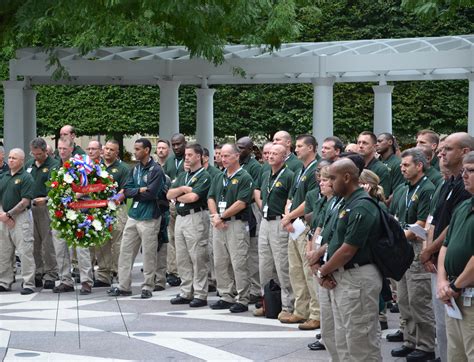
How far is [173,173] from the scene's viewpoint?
50.6ft

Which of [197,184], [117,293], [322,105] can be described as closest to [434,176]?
[197,184]

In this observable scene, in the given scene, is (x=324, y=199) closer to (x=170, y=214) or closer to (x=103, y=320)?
(x=103, y=320)

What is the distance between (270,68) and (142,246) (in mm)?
9790

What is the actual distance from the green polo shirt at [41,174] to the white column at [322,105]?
30.0 ft

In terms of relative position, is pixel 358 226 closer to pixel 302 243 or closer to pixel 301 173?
pixel 302 243

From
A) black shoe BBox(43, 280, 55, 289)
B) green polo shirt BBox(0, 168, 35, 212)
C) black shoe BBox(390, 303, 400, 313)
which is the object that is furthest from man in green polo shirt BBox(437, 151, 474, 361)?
black shoe BBox(43, 280, 55, 289)

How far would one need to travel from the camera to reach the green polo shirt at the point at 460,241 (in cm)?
710

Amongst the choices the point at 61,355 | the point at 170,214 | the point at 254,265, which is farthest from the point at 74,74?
the point at 61,355

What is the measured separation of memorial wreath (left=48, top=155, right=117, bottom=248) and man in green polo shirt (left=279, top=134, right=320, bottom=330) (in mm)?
2903

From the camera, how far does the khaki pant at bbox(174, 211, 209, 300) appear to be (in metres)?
13.5

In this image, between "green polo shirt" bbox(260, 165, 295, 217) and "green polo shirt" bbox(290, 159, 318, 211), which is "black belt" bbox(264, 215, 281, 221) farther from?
"green polo shirt" bbox(290, 159, 318, 211)

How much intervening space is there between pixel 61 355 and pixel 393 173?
5127mm

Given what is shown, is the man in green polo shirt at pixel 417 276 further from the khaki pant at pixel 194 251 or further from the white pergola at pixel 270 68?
the white pergola at pixel 270 68

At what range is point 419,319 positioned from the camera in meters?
9.88
